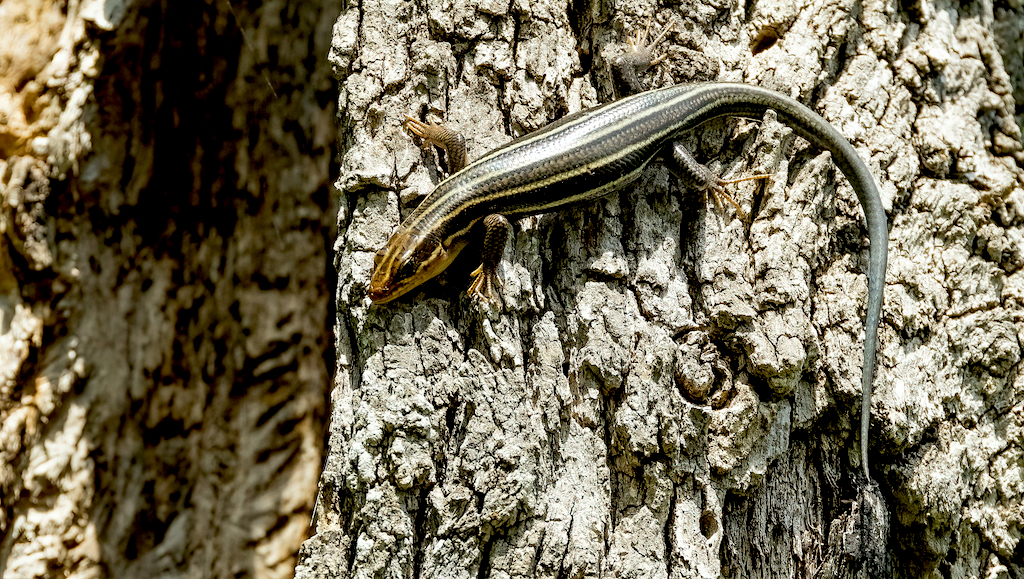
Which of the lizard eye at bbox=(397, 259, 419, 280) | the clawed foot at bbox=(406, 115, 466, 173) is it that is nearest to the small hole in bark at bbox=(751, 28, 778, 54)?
the clawed foot at bbox=(406, 115, 466, 173)

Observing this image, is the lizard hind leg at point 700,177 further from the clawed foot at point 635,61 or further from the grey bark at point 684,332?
the clawed foot at point 635,61

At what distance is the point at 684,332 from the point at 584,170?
0.73 meters

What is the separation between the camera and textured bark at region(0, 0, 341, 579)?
320cm

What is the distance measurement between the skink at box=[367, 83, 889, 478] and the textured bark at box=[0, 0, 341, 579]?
136cm

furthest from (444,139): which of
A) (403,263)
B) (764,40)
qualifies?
(764,40)

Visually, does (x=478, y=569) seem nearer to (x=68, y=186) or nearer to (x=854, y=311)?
(x=854, y=311)

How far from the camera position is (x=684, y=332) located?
260 centimetres

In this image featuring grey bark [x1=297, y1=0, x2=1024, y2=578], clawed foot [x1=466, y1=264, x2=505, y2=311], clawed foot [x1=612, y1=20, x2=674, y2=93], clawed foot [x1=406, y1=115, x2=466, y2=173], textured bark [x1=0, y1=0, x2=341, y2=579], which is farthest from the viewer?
textured bark [x1=0, y1=0, x2=341, y2=579]

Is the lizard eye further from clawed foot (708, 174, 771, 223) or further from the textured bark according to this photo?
the textured bark

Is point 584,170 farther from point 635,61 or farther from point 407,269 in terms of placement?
point 407,269

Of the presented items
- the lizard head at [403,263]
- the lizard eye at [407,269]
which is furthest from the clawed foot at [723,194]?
the lizard eye at [407,269]

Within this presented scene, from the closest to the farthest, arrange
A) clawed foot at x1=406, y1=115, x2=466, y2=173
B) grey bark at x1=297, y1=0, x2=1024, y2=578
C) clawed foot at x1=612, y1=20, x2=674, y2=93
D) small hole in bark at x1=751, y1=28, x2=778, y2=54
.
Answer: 1. grey bark at x1=297, y1=0, x2=1024, y2=578
2. clawed foot at x1=406, y1=115, x2=466, y2=173
3. clawed foot at x1=612, y1=20, x2=674, y2=93
4. small hole in bark at x1=751, y1=28, x2=778, y2=54

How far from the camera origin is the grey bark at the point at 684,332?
248cm

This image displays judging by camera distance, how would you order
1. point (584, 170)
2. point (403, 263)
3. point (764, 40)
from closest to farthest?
point (403, 263) < point (584, 170) < point (764, 40)
